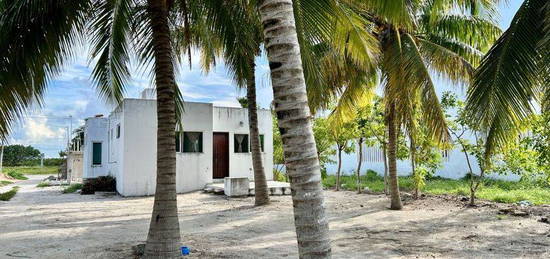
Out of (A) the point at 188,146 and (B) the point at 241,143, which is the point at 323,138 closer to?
(B) the point at 241,143

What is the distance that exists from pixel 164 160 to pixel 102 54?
2.60 meters

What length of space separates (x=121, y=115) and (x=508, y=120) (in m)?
16.1

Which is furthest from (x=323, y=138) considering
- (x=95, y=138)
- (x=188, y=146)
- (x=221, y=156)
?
(x=95, y=138)

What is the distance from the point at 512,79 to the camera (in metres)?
6.79

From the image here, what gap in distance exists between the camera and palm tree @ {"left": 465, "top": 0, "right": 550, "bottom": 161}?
21.9 ft

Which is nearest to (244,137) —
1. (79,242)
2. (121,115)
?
(121,115)

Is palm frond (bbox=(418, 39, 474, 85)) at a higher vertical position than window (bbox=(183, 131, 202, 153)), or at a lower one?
higher

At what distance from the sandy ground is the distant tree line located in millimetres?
48095

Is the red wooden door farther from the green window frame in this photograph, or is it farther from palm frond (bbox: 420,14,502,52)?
palm frond (bbox: 420,14,502,52)

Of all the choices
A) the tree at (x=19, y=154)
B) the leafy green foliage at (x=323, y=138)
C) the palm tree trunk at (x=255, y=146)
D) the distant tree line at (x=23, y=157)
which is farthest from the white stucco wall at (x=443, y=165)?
the tree at (x=19, y=154)

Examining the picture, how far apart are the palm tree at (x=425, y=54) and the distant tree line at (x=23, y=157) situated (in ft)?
181

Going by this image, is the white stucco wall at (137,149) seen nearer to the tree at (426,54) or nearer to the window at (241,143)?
the window at (241,143)

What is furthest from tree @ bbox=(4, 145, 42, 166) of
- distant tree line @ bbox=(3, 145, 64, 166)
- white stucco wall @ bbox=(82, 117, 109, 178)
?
white stucco wall @ bbox=(82, 117, 109, 178)

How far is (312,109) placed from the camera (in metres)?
9.48
